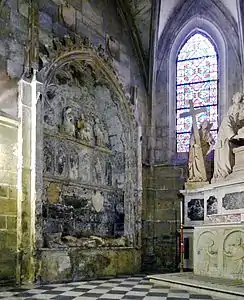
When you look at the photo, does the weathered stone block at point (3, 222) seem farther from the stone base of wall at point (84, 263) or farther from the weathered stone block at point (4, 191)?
the stone base of wall at point (84, 263)

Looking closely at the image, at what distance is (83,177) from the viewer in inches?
437

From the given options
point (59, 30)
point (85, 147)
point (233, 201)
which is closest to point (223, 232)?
point (233, 201)

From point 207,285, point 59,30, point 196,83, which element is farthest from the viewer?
point 196,83

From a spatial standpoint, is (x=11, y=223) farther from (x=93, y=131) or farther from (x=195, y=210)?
(x=195, y=210)

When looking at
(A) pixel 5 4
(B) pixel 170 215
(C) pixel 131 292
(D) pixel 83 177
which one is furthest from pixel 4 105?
(B) pixel 170 215

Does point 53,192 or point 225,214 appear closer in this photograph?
point 225,214

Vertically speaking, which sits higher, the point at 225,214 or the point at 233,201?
the point at 233,201

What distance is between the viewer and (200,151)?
38.5ft

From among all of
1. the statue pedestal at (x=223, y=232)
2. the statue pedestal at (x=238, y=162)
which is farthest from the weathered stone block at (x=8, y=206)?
the statue pedestal at (x=238, y=162)

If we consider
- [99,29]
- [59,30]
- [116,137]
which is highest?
[99,29]

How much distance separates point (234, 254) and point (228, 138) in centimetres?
275

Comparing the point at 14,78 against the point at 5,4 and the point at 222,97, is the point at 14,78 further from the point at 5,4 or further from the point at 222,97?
the point at 222,97

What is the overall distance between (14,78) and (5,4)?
1.44 metres

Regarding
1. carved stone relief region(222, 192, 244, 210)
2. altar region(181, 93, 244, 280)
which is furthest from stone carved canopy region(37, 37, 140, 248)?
carved stone relief region(222, 192, 244, 210)
